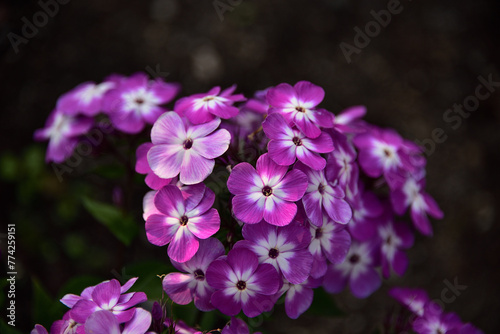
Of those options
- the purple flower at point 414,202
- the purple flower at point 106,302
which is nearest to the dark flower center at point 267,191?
the purple flower at point 106,302

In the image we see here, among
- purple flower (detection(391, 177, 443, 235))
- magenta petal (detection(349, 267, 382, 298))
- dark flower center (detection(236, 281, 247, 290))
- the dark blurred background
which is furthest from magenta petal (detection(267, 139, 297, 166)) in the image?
the dark blurred background

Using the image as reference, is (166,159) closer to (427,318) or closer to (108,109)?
(108,109)

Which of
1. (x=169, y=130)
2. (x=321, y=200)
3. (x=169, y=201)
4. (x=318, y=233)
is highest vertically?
(x=169, y=130)

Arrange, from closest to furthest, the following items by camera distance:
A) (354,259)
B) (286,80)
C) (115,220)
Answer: (354,259)
(115,220)
(286,80)

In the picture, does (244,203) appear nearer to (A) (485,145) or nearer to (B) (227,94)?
(B) (227,94)

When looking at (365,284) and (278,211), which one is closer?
(278,211)

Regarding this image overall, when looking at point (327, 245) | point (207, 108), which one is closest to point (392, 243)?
point (327, 245)

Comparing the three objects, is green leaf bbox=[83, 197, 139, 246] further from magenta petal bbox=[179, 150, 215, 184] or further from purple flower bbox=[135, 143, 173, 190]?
magenta petal bbox=[179, 150, 215, 184]
